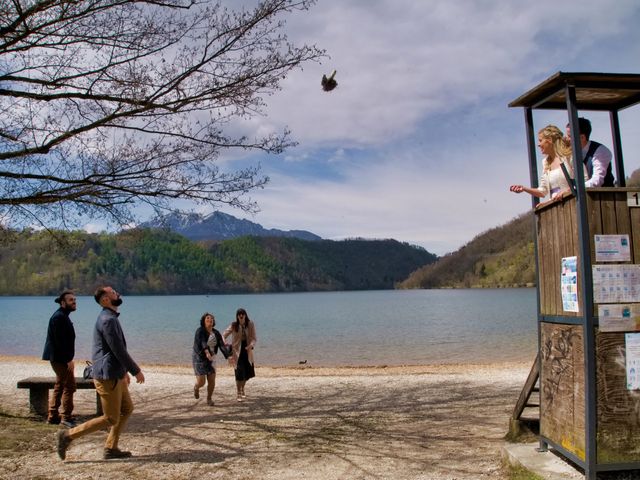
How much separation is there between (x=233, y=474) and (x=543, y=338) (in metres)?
3.48

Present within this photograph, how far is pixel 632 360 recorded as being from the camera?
4.82m

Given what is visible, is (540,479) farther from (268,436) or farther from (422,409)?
(422,409)

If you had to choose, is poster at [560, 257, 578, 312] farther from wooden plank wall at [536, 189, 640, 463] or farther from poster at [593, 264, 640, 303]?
poster at [593, 264, 640, 303]

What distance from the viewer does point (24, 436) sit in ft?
25.3

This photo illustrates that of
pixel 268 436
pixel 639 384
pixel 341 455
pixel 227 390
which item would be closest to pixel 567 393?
pixel 639 384

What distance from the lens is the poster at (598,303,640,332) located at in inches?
189

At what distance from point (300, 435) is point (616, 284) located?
465 cm

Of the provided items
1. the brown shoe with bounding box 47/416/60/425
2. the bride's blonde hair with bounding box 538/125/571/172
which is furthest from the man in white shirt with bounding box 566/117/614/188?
the brown shoe with bounding box 47/416/60/425

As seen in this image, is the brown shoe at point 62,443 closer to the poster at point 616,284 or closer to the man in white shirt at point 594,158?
the poster at point 616,284

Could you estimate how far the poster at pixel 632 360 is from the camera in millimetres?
4816

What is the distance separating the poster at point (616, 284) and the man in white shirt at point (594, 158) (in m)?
0.75

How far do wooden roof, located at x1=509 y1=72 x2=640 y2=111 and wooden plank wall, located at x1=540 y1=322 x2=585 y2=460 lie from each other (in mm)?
2164

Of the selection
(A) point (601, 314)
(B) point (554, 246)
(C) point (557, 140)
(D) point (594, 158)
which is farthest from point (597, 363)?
(C) point (557, 140)

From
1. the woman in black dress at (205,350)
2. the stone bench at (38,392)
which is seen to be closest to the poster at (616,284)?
the woman in black dress at (205,350)
